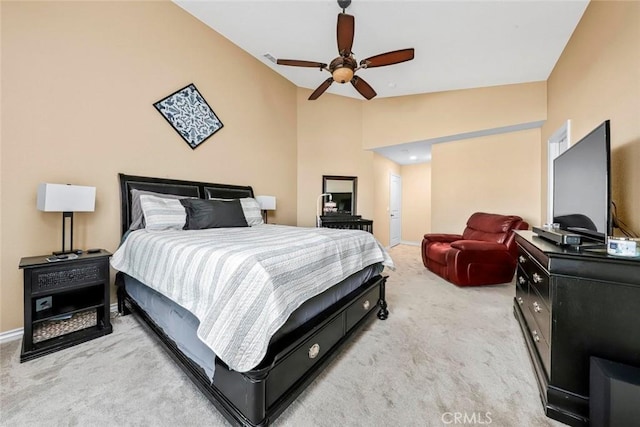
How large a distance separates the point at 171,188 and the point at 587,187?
3850 millimetres

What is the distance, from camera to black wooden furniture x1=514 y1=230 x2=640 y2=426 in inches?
45.9

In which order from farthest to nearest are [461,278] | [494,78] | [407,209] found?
[407,209], [494,78], [461,278]

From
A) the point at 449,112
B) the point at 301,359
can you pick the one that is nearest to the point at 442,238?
the point at 449,112

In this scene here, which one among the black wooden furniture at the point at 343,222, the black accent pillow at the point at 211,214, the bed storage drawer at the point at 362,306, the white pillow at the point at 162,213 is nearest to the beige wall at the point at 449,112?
the black wooden furniture at the point at 343,222

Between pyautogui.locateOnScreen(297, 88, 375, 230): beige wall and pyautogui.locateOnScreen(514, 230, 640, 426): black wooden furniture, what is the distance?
4044 millimetres

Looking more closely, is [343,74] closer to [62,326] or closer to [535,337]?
[535,337]

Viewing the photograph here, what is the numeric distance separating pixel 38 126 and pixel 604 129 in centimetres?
417

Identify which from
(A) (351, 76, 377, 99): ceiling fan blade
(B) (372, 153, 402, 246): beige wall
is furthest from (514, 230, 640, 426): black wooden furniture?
(B) (372, 153, 402, 246): beige wall

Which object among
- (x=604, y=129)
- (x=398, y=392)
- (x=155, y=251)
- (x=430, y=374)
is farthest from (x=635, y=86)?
(x=155, y=251)

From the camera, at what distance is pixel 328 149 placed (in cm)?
521

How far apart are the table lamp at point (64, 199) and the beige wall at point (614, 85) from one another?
164 inches

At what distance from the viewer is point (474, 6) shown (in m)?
2.52

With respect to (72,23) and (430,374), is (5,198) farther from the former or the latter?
(430,374)

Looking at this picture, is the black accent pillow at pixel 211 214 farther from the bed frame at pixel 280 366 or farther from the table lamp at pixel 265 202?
the bed frame at pixel 280 366
